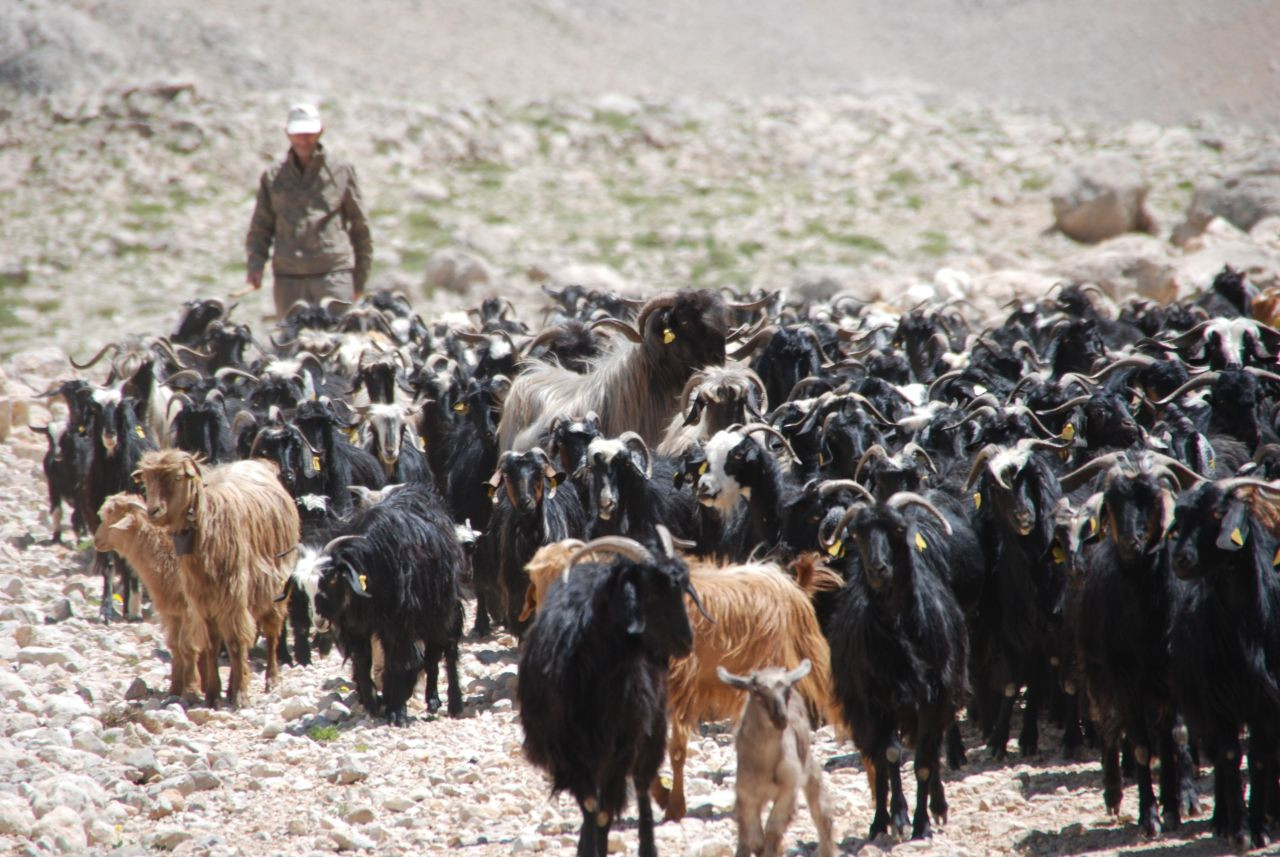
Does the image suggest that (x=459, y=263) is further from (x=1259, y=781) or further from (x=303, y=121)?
(x=1259, y=781)

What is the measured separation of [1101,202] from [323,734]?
18.3 meters

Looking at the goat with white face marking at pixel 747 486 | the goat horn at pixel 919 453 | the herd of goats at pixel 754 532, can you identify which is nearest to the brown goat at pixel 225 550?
the herd of goats at pixel 754 532

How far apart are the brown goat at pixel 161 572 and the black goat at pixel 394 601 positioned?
866mm

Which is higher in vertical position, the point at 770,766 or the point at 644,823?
the point at 770,766

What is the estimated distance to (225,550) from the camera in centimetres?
789

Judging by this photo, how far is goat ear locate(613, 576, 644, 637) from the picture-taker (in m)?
5.30


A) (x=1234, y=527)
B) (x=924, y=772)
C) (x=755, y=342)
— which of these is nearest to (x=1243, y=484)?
(x=1234, y=527)

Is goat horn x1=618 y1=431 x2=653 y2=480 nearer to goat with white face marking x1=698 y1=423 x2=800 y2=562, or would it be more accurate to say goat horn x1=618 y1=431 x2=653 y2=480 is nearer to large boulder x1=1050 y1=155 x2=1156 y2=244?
goat with white face marking x1=698 y1=423 x2=800 y2=562

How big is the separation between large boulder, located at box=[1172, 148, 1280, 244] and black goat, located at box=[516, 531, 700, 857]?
16.3 metres

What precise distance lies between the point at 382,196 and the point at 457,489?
16.9 meters

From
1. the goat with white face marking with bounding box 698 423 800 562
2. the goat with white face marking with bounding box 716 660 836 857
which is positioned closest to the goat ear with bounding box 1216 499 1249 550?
the goat with white face marking with bounding box 716 660 836 857

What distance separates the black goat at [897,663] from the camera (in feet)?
19.1

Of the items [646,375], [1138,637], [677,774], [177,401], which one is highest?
[177,401]

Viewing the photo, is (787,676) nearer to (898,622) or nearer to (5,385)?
(898,622)
